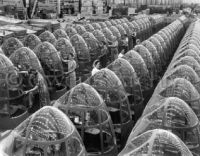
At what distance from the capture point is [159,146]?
21.6 ft

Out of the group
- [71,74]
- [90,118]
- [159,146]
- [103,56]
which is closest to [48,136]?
[90,118]

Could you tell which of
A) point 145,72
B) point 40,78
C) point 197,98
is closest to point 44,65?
point 40,78

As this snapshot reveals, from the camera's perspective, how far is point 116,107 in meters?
10.7

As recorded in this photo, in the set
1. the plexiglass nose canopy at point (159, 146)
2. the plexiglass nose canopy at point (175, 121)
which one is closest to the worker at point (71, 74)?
the plexiglass nose canopy at point (175, 121)

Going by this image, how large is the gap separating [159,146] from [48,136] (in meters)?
2.57

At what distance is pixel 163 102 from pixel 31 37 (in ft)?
43.1

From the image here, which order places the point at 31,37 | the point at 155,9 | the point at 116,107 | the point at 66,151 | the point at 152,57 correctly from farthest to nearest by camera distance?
the point at 155,9, the point at 31,37, the point at 152,57, the point at 116,107, the point at 66,151

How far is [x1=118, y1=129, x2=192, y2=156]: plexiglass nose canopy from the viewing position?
A: 6367 mm

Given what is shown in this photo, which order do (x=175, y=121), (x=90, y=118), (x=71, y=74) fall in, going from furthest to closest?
1. (x=71, y=74)
2. (x=90, y=118)
3. (x=175, y=121)

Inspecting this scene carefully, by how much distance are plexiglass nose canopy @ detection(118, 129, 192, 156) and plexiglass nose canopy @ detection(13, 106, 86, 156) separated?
1.26 m

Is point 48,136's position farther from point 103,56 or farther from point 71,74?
point 103,56

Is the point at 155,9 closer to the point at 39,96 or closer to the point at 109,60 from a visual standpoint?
the point at 109,60

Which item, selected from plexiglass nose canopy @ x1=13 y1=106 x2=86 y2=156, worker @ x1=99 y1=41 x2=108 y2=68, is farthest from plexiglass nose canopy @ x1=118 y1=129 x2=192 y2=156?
worker @ x1=99 y1=41 x2=108 y2=68

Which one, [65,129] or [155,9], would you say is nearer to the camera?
[65,129]
